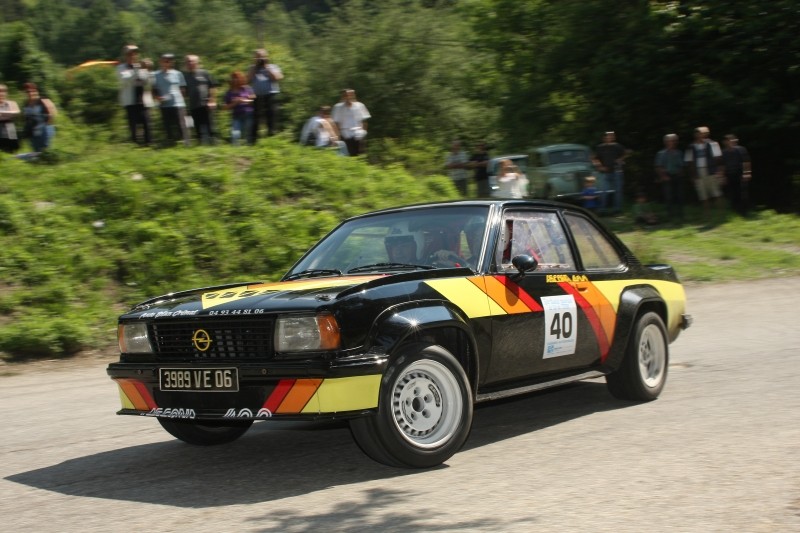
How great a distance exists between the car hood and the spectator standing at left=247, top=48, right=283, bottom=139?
11003mm

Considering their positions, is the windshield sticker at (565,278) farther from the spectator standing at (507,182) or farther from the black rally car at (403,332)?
the spectator standing at (507,182)

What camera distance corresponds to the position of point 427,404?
231 inches

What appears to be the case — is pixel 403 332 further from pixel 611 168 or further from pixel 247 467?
pixel 611 168

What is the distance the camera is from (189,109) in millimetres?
17109

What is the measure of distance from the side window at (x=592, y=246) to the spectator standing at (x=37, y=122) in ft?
35.9

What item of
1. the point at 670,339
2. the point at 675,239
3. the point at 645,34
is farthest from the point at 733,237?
the point at 670,339

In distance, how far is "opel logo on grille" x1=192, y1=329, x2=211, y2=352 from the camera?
5.83 meters

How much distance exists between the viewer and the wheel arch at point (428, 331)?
5625 mm

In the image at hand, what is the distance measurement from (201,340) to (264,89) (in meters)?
12.1

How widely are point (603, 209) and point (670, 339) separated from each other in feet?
46.8

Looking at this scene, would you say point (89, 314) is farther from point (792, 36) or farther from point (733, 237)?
point (792, 36)

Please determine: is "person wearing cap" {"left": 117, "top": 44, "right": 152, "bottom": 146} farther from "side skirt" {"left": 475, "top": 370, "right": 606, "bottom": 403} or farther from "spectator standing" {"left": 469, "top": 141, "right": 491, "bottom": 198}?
"side skirt" {"left": 475, "top": 370, "right": 606, "bottom": 403}

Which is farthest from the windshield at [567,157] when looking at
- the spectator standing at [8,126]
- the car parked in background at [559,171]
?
the spectator standing at [8,126]

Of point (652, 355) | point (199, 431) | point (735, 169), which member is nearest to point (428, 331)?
point (199, 431)
